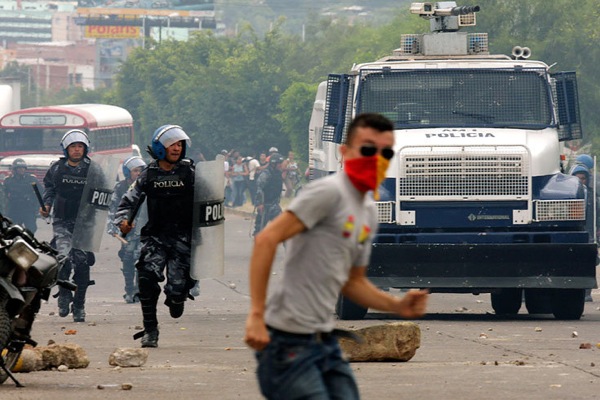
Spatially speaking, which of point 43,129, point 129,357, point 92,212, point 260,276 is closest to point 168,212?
point 129,357

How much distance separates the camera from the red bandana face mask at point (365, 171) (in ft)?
20.4

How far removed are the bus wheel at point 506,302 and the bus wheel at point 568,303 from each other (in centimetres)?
112

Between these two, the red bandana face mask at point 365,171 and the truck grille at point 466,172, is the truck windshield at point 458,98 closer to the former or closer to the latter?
the truck grille at point 466,172

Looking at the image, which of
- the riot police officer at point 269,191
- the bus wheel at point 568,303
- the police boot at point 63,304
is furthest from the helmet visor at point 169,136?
the riot police officer at point 269,191

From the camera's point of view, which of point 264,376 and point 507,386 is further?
point 507,386

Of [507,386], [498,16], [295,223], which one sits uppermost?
[498,16]

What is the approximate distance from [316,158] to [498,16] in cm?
2544

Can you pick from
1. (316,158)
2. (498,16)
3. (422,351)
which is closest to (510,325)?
(422,351)

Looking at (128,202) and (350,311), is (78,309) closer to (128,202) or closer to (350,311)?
(350,311)

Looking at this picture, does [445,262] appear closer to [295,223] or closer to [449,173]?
[449,173]

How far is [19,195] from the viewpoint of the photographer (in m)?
30.7

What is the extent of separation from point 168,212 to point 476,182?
12.7 feet

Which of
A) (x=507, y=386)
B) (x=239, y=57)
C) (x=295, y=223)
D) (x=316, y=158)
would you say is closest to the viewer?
(x=295, y=223)

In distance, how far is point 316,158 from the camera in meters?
19.3
